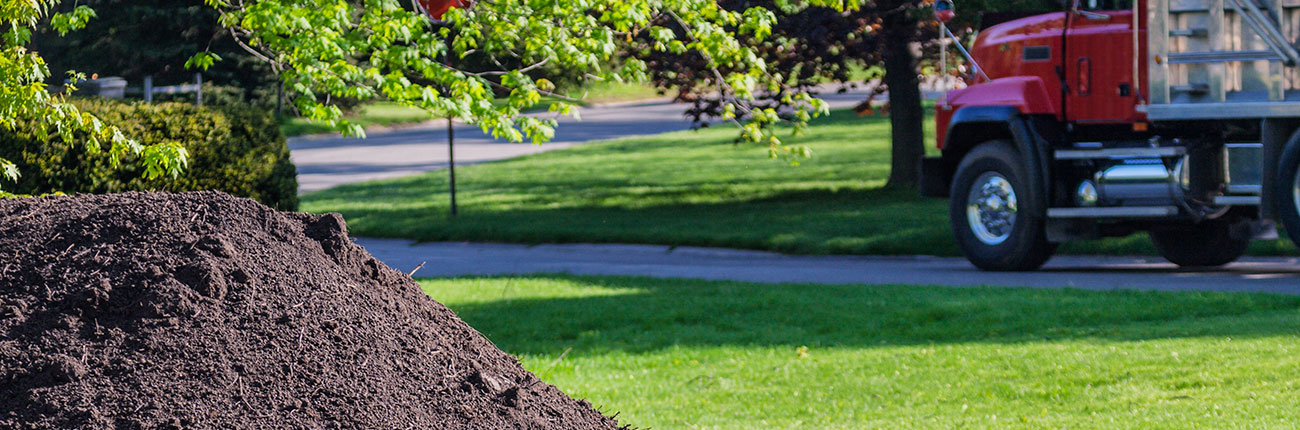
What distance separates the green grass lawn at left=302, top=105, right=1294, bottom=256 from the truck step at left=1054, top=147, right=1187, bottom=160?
2932mm

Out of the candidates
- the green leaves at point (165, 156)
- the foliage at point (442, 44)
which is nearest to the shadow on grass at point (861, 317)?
the foliage at point (442, 44)

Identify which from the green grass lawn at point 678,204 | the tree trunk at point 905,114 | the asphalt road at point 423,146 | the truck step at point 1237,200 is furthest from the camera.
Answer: the asphalt road at point 423,146

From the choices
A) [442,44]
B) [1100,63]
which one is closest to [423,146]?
[1100,63]

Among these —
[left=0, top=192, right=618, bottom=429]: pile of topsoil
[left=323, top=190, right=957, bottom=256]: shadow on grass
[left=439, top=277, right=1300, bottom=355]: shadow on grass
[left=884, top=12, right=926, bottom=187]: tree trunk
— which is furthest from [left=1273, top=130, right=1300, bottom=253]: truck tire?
[left=884, top=12, right=926, bottom=187]: tree trunk

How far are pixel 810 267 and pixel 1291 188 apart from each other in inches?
184

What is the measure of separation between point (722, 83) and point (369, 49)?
212 cm

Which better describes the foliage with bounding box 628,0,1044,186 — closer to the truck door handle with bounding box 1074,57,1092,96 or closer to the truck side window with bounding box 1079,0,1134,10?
the truck door handle with bounding box 1074,57,1092,96

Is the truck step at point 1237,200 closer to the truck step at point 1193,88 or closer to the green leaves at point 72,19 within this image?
the truck step at point 1193,88

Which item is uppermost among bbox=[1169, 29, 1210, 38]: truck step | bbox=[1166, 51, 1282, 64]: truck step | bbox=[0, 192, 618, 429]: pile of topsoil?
bbox=[1169, 29, 1210, 38]: truck step

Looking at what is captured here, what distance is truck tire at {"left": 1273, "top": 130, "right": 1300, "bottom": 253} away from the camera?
9617mm

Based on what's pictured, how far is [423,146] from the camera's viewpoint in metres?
34.1

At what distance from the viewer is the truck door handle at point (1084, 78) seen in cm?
1120

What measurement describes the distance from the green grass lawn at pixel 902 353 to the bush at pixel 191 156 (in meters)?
1.82

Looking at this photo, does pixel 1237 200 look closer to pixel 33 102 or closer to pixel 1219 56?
pixel 1219 56
